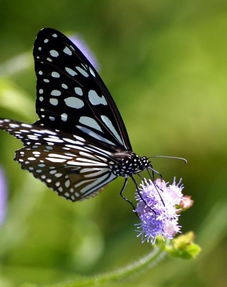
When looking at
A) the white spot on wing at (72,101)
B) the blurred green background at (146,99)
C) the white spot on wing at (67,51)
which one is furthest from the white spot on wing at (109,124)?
the blurred green background at (146,99)

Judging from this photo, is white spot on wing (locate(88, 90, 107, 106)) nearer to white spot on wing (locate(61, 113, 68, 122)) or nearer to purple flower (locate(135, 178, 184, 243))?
white spot on wing (locate(61, 113, 68, 122))

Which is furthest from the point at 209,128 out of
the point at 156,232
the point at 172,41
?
the point at 156,232

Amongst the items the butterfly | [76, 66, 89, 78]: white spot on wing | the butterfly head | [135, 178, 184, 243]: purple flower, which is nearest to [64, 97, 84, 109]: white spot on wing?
the butterfly

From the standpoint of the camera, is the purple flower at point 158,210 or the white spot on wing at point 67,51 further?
the white spot on wing at point 67,51

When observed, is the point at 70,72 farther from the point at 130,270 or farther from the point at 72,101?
the point at 130,270

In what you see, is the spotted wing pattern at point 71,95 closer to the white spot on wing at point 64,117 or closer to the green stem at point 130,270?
the white spot on wing at point 64,117

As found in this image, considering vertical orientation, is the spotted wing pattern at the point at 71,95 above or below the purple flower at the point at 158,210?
above
